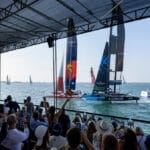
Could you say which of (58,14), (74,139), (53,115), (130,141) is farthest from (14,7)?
(74,139)

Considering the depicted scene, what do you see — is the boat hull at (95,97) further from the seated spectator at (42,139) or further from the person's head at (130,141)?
the person's head at (130,141)

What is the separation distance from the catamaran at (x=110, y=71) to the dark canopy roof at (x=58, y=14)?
65.3ft

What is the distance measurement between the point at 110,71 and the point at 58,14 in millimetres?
24693

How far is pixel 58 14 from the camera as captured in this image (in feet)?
33.5

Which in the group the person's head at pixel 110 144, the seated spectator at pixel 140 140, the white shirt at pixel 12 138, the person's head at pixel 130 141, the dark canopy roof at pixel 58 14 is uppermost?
the dark canopy roof at pixel 58 14

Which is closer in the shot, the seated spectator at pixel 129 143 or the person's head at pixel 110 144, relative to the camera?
the person's head at pixel 110 144

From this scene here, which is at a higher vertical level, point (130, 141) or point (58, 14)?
point (58, 14)

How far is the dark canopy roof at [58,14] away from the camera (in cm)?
913

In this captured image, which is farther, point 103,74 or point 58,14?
point 103,74

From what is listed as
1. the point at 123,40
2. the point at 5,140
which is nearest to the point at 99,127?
the point at 5,140

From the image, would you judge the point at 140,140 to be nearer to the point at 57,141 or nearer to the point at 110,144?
the point at 57,141

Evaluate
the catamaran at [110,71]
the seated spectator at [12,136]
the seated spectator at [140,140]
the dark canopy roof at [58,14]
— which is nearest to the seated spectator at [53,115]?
the seated spectator at [12,136]

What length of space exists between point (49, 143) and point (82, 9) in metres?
7.12

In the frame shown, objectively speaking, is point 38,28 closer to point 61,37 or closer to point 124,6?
point 61,37
